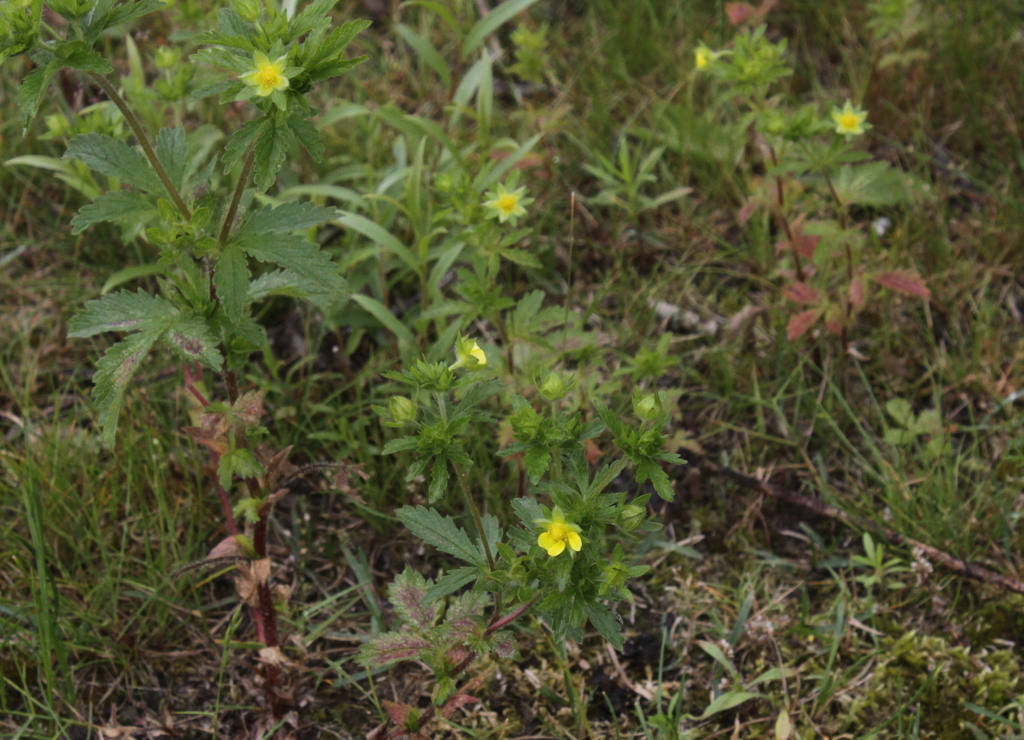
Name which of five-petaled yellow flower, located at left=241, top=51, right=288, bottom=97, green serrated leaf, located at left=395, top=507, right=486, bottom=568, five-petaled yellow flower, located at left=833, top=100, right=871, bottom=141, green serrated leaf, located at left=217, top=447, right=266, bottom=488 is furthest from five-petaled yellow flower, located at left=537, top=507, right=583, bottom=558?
five-petaled yellow flower, located at left=833, top=100, right=871, bottom=141

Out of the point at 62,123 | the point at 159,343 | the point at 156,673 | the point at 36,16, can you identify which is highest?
the point at 36,16

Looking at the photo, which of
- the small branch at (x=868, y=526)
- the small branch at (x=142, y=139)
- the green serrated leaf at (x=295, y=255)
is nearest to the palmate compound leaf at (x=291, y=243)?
the green serrated leaf at (x=295, y=255)

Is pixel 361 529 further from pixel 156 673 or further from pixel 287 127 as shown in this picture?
pixel 287 127

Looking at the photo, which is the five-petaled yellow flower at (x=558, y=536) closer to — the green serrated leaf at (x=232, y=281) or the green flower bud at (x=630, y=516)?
the green flower bud at (x=630, y=516)

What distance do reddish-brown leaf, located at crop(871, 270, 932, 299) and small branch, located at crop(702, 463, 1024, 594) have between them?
2.31 feet

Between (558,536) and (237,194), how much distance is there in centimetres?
96

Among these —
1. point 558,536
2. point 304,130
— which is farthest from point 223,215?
point 558,536

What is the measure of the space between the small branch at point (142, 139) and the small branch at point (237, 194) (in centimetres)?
9

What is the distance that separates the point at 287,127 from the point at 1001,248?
8.41ft

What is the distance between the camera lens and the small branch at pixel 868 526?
2.51 meters

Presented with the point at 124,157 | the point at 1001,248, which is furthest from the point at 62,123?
the point at 1001,248

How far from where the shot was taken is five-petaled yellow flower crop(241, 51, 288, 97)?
1693mm

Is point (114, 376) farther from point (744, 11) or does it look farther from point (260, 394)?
point (744, 11)

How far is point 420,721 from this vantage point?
6.75 feet
